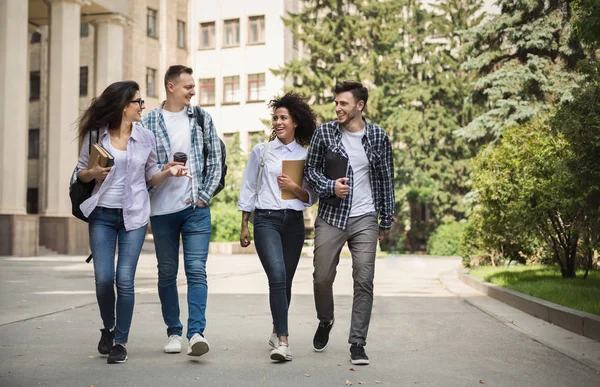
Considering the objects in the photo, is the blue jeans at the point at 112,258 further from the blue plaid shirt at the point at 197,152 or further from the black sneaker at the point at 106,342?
the blue plaid shirt at the point at 197,152

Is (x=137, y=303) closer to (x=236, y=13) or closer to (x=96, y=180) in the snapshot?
(x=96, y=180)

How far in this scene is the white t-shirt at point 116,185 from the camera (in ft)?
Answer: 22.7

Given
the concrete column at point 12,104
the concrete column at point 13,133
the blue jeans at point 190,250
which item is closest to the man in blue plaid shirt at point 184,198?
the blue jeans at point 190,250

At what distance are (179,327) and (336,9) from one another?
40712 millimetres

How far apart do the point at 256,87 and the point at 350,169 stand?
49.4 m

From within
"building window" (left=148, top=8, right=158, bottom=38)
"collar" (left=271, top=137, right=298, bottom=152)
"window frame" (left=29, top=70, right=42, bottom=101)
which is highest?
"building window" (left=148, top=8, right=158, bottom=38)

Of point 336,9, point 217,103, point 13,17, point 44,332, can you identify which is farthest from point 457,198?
point 44,332

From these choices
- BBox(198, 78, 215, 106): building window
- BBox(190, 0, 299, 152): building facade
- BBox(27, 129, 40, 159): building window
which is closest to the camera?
BBox(27, 129, 40, 159): building window

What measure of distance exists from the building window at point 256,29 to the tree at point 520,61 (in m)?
28.9

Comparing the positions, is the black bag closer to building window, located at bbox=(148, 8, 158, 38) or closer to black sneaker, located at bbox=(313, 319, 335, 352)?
black sneaker, located at bbox=(313, 319, 335, 352)

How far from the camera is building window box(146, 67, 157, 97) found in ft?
163

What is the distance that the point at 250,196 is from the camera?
7410 mm

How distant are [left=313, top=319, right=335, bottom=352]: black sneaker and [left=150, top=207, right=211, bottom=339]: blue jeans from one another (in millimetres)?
1088

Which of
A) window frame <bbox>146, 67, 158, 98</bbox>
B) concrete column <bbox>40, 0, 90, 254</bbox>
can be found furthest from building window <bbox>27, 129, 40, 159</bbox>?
concrete column <bbox>40, 0, 90, 254</bbox>
